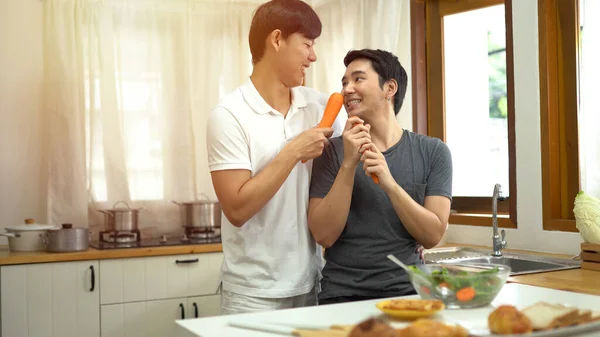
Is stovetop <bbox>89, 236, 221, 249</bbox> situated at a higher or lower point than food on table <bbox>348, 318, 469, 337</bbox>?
lower

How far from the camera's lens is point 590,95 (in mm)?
2691

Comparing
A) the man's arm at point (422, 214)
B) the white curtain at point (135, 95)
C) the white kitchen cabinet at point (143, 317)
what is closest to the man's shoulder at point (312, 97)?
the man's arm at point (422, 214)

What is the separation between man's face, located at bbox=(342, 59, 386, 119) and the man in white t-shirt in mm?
136

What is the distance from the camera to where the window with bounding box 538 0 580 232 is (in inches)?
110

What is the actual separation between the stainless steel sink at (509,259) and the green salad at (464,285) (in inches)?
43.5

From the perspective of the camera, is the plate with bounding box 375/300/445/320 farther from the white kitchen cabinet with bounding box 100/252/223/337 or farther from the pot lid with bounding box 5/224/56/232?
the pot lid with bounding box 5/224/56/232

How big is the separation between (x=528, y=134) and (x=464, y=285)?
1754 mm

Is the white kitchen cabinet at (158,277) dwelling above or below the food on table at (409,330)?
below

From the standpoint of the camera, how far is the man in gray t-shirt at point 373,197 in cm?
173

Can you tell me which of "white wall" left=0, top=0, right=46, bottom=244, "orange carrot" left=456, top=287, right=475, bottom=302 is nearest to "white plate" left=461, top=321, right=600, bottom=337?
"orange carrot" left=456, top=287, right=475, bottom=302

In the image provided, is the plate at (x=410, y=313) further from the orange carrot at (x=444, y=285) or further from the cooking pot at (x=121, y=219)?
the cooking pot at (x=121, y=219)

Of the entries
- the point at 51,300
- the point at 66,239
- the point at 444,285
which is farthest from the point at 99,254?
the point at 444,285

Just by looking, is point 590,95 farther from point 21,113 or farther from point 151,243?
point 21,113

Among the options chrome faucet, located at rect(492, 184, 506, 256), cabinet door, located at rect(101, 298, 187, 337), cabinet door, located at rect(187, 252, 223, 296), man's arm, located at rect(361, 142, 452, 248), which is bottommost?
cabinet door, located at rect(101, 298, 187, 337)
